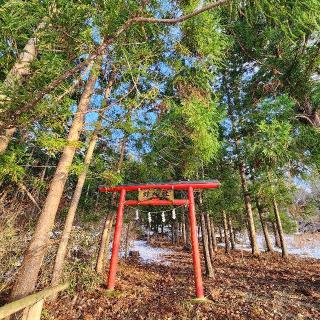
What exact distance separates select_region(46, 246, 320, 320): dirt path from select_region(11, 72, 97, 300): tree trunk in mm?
1167

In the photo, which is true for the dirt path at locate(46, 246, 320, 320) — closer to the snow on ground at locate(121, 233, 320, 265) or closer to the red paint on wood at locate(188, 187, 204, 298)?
the red paint on wood at locate(188, 187, 204, 298)

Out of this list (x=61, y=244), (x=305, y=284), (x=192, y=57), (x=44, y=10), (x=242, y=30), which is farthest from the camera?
(x=242, y=30)

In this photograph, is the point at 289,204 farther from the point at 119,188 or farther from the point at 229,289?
the point at 119,188

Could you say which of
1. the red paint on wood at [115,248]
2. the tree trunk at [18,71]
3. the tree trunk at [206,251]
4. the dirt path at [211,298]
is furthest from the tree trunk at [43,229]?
the tree trunk at [206,251]

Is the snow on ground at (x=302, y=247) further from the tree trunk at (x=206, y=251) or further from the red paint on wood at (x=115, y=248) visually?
the red paint on wood at (x=115, y=248)

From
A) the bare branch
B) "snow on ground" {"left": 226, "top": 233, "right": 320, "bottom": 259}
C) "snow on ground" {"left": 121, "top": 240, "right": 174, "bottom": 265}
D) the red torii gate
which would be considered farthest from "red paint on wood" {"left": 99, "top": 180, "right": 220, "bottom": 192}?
"snow on ground" {"left": 226, "top": 233, "right": 320, "bottom": 259}

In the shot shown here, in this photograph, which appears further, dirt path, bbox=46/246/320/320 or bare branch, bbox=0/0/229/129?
dirt path, bbox=46/246/320/320

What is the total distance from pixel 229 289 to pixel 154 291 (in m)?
2.44

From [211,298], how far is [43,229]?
5070 mm

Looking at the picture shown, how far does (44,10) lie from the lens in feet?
13.1

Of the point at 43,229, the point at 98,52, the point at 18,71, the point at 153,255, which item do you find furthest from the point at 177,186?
the point at 153,255

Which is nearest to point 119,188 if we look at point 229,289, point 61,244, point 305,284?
point 61,244

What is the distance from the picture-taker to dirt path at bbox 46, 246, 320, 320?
648cm

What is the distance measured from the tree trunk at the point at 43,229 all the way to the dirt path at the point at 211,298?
3.83 ft
